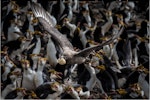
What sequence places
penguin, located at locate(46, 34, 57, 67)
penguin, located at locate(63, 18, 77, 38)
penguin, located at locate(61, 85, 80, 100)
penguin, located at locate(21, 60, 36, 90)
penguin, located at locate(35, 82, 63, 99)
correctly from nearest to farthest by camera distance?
penguin, located at locate(61, 85, 80, 100), penguin, located at locate(35, 82, 63, 99), penguin, located at locate(21, 60, 36, 90), penguin, located at locate(46, 34, 57, 67), penguin, located at locate(63, 18, 77, 38)

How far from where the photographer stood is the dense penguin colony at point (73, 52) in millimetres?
8445

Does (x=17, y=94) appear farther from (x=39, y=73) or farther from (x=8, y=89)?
(x=39, y=73)

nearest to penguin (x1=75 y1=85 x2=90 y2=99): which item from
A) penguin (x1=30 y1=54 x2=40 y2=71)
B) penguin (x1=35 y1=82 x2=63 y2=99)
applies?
penguin (x1=35 y1=82 x2=63 y2=99)

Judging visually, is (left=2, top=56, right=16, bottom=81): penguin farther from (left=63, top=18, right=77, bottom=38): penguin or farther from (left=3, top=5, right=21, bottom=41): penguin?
(left=63, top=18, right=77, bottom=38): penguin

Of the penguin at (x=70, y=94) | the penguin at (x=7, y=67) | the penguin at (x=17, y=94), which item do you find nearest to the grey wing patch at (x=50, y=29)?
the penguin at (x=70, y=94)

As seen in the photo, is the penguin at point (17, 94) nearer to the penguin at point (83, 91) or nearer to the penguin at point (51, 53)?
the penguin at point (83, 91)

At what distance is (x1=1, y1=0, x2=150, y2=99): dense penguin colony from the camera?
8.45m

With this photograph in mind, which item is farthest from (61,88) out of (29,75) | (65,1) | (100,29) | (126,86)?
(65,1)

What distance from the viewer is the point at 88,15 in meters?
11.5

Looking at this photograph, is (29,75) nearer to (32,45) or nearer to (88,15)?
(32,45)

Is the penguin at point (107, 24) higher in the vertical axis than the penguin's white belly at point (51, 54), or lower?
higher

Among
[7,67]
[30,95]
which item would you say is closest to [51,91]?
[30,95]

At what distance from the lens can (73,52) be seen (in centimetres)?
757

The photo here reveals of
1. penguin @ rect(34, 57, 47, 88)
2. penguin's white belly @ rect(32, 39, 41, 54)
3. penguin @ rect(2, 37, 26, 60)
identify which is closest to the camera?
penguin @ rect(34, 57, 47, 88)
